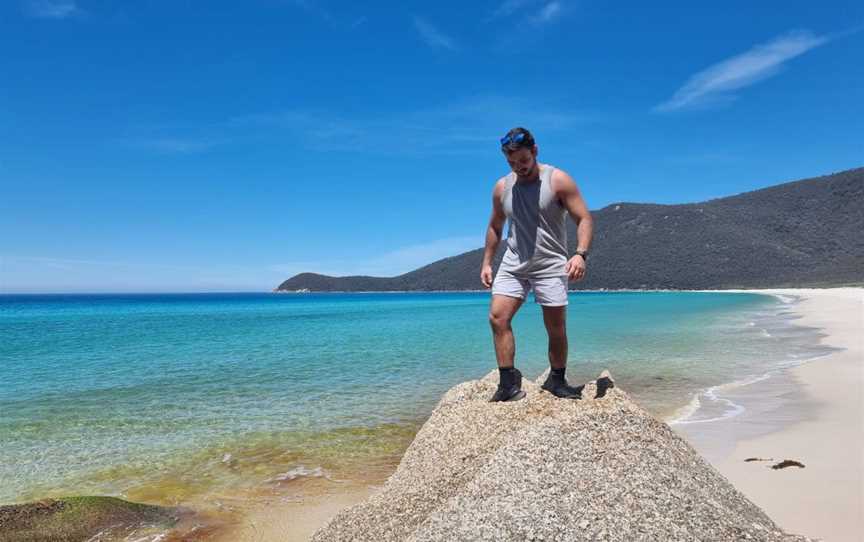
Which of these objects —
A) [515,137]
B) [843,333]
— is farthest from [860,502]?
[843,333]

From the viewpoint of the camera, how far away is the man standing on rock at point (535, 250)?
4.44 meters

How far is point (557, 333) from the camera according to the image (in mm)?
4562

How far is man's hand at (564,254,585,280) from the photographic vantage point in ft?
14.0

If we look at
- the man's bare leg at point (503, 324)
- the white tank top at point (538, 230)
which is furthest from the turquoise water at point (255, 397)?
the white tank top at point (538, 230)

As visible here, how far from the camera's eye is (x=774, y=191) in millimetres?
144625

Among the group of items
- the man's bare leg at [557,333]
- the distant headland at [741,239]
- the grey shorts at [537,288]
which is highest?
the distant headland at [741,239]

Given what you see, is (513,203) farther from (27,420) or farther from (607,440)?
(27,420)

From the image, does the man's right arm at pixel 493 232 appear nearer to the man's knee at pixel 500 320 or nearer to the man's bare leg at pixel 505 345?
the man's bare leg at pixel 505 345

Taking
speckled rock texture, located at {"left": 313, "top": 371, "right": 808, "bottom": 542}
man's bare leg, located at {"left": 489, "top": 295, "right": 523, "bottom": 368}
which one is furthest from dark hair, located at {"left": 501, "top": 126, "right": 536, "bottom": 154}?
speckled rock texture, located at {"left": 313, "top": 371, "right": 808, "bottom": 542}

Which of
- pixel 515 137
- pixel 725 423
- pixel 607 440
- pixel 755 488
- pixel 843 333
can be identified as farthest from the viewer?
pixel 843 333

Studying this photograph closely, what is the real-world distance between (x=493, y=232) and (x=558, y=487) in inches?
84.7

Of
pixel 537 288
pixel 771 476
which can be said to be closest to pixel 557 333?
pixel 537 288

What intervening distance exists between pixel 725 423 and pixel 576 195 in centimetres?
719

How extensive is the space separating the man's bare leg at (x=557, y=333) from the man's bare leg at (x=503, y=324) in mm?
267
